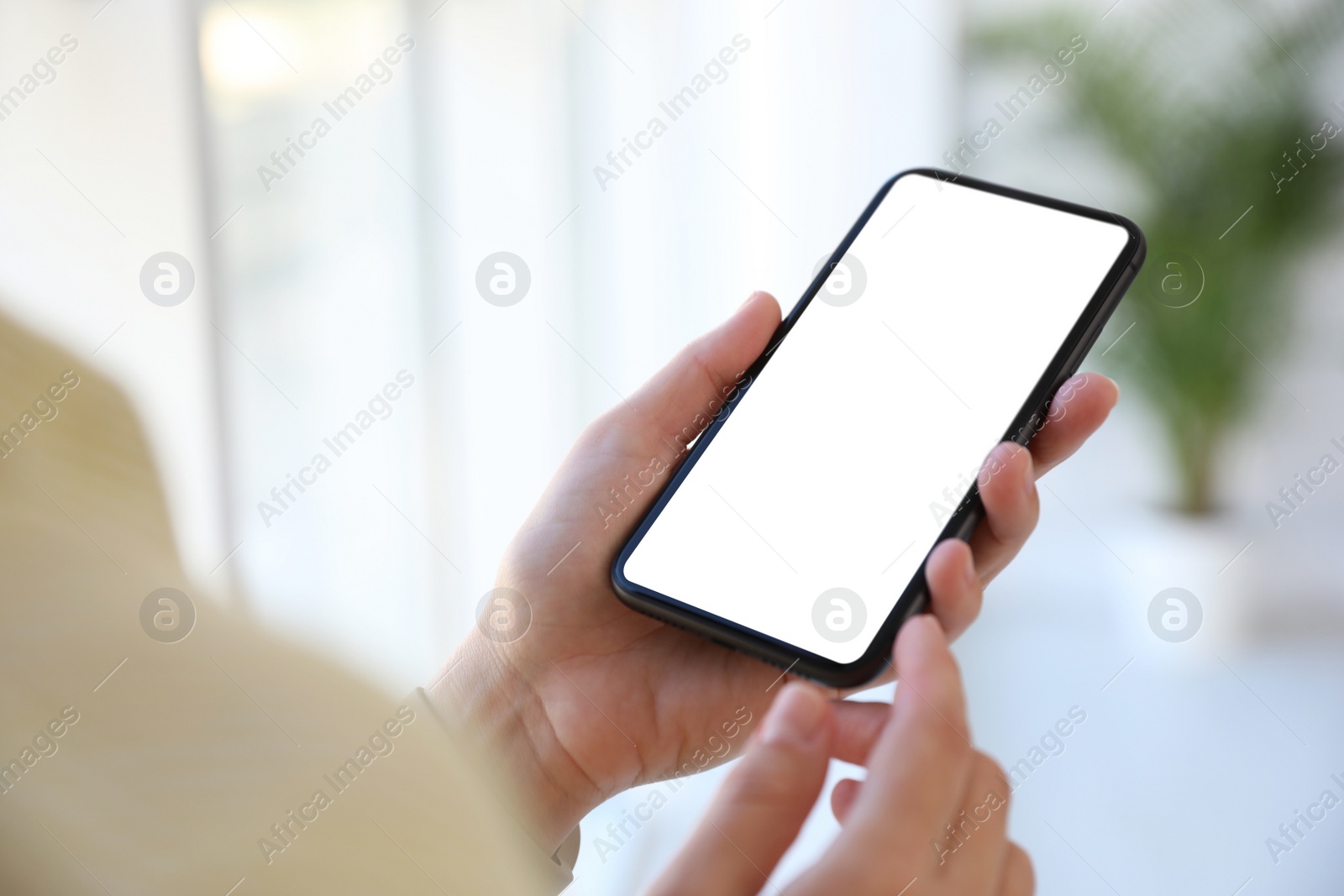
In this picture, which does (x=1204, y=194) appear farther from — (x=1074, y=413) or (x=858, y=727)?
(x=858, y=727)

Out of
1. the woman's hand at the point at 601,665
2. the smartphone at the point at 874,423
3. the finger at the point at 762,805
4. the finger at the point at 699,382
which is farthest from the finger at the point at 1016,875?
the finger at the point at 699,382

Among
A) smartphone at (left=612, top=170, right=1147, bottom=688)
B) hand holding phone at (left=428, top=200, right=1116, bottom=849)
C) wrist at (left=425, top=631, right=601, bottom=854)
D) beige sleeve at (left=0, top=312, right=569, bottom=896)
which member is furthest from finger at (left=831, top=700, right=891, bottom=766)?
beige sleeve at (left=0, top=312, right=569, bottom=896)

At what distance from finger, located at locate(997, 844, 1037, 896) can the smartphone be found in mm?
204

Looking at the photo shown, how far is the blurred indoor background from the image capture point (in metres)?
1.23

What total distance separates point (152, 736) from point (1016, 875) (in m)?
0.38

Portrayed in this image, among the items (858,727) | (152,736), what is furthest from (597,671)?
(152,736)

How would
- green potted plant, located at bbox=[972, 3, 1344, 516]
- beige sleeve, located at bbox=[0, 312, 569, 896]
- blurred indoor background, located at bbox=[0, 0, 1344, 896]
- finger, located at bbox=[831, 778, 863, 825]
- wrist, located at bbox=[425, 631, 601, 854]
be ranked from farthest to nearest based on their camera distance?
green potted plant, located at bbox=[972, 3, 1344, 516] < blurred indoor background, located at bbox=[0, 0, 1344, 896] < wrist, located at bbox=[425, 631, 601, 854] < finger, located at bbox=[831, 778, 863, 825] < beige sleeve, located at bbox=[0, 312, 569, 896]

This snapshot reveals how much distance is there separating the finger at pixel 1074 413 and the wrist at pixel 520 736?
0.46 m

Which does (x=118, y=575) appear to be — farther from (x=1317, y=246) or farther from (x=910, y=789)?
(x=1317, y=246)

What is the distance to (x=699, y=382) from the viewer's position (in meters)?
0.82

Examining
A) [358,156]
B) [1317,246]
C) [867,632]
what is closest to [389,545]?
[358,156]

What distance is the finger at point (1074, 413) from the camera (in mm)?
744

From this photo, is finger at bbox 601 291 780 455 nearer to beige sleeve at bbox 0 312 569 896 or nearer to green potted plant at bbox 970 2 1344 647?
beige sleeve at bbox 0 312 569 896

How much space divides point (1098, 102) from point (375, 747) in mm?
1841
